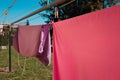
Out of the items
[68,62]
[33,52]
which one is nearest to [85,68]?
[68,62]

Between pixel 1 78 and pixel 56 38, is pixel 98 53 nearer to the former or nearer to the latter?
pixel 56 38

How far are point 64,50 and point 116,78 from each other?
822 millimetres

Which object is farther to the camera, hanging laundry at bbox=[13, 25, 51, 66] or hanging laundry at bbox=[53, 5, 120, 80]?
hanging laundry at bbox=[13, 25, 51, 66]

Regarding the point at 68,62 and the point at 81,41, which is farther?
the point at 68,62

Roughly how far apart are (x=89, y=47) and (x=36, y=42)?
6.74 ft

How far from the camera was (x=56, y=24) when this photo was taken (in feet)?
8.75

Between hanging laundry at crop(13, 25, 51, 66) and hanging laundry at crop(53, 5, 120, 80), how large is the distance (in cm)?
97

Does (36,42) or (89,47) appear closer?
(89,47)

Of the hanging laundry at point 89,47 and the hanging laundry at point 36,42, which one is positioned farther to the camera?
the hanging laundry at point 36,42

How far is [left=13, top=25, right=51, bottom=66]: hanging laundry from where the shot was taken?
3652 mm

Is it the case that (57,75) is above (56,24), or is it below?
below

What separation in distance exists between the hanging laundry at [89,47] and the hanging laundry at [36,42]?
97cm

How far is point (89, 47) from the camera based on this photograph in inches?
81.9

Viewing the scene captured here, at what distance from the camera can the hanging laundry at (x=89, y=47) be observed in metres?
1.79
